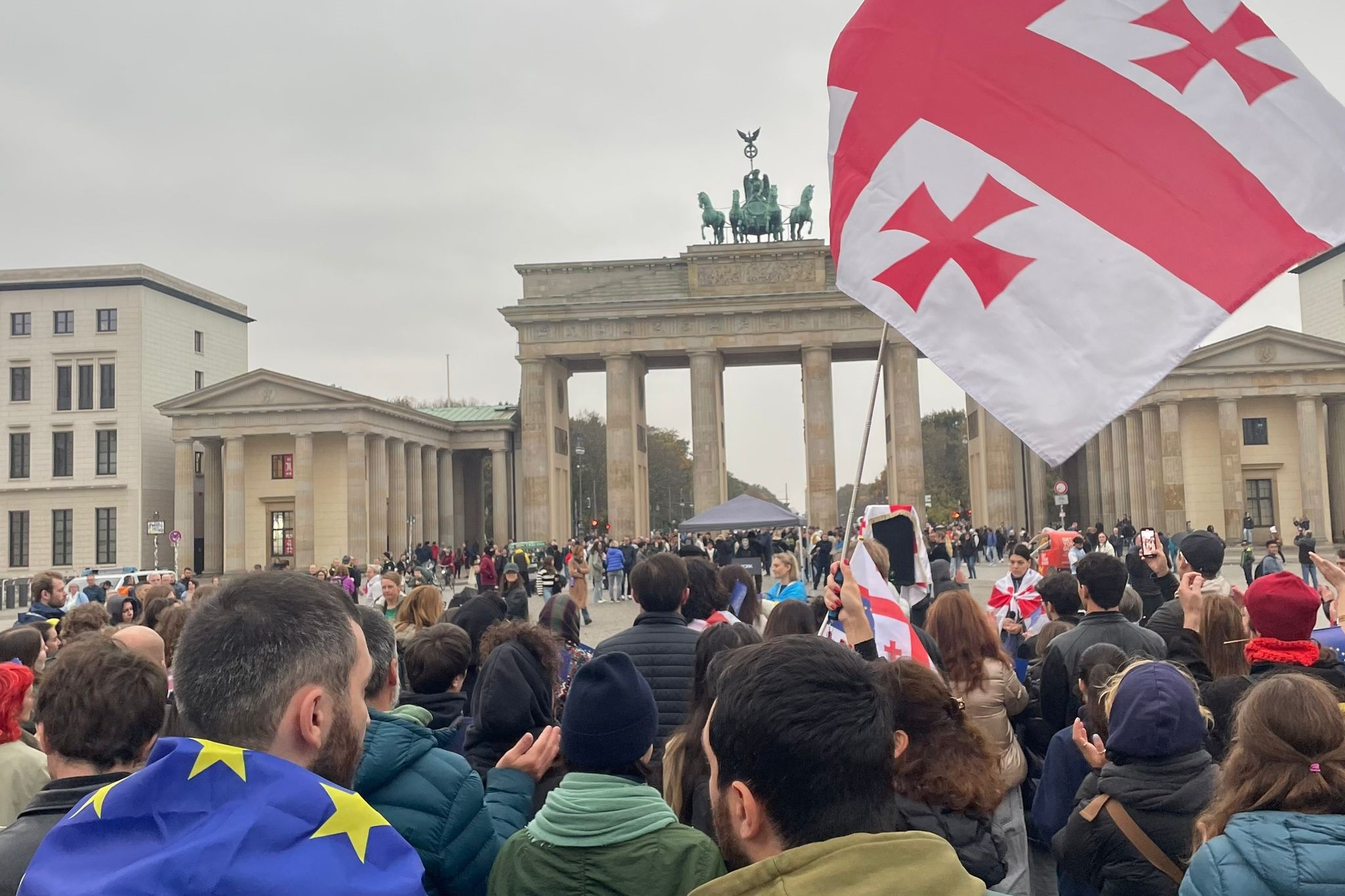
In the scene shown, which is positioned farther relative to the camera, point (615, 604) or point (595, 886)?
point (615, 604)

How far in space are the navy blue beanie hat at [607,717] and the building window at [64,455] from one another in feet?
196

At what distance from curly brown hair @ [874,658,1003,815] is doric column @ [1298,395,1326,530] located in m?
51.9

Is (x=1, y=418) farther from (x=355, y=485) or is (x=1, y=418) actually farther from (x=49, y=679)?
(x=49, y=679)

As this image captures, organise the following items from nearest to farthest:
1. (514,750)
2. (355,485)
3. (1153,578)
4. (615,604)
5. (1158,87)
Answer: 1. (514,750)
2. (1158,87)
3. (1153,578)
4. (615,604)
5. (355,485)

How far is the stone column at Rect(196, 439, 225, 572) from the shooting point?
55969 millimetres

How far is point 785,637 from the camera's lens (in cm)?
249

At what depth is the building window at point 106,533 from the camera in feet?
179

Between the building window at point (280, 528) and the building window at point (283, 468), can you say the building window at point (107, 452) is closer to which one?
the building window at point (283, 468)

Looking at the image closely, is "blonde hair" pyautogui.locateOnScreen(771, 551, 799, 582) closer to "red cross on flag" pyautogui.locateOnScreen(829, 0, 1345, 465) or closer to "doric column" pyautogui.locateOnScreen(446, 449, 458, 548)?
"red cross on flag" pyautogui.locateOnScreen(829, 0, 1345, 465)

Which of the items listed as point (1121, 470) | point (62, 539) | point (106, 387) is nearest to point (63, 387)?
point (106, 387)

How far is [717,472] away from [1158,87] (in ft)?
177

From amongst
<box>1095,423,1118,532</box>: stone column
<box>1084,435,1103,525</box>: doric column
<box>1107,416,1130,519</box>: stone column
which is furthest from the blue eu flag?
<box>1084,435,1103,525</box>: doric column

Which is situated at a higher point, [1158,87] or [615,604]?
[1158,87]

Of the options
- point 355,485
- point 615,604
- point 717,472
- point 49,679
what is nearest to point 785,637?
point 49,679
